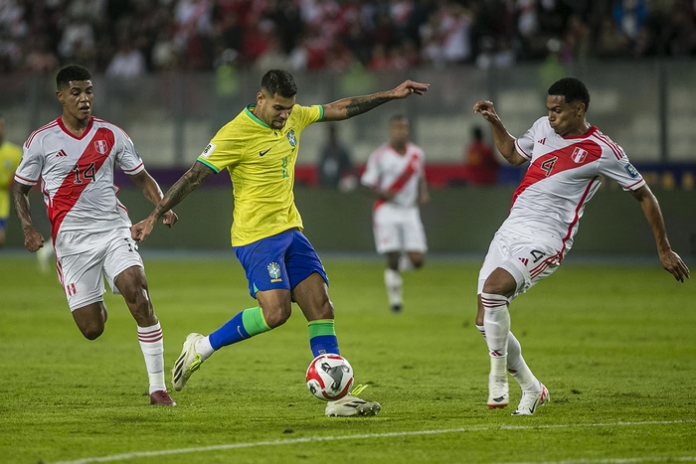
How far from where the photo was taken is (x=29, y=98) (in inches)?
1014

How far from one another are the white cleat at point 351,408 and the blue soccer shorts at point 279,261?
0.90 metres

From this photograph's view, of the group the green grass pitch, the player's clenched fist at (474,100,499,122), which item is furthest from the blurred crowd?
the player's clenched fist at (474,100,499,122)

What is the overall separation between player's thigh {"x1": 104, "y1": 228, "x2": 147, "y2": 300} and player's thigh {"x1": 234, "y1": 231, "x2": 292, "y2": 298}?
2.96ft

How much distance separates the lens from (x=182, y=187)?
814 centimetres

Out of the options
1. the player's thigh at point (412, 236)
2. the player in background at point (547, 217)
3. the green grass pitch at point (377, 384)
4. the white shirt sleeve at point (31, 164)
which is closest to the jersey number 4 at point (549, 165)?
the player in background at point (547, 217)

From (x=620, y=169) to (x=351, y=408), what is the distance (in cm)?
247

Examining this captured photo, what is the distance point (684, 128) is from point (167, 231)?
11.3 metres

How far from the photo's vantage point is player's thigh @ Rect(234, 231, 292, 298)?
8.25 m

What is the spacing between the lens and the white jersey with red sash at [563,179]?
8.09 m

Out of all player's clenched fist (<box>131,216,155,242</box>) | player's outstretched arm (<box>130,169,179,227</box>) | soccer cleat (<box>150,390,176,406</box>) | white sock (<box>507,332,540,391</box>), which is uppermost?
player's outstretched arm (<box>130,169,179,227</box>)

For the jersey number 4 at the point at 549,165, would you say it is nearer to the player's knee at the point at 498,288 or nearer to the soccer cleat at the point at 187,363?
the player's knee at the point at 498,288

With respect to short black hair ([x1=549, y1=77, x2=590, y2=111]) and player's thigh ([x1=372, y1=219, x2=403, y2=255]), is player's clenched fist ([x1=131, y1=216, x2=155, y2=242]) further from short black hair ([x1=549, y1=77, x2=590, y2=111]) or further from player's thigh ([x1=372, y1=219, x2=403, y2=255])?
player's thigh ([x1=372, y1=219, x2=403, y2=255])

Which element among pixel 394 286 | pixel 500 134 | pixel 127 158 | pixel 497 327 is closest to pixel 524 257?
pixel 497 327

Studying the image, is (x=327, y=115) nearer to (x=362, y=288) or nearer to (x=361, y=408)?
(x=361, y=408)
